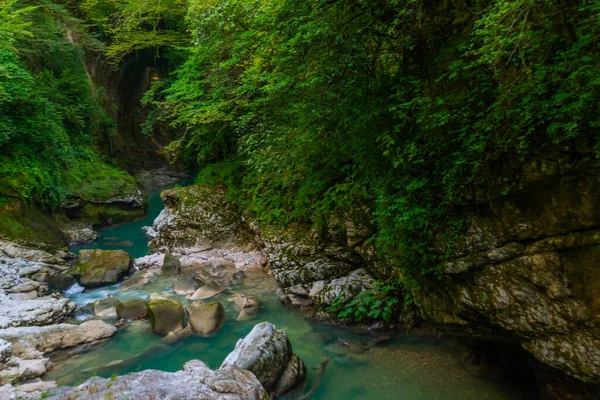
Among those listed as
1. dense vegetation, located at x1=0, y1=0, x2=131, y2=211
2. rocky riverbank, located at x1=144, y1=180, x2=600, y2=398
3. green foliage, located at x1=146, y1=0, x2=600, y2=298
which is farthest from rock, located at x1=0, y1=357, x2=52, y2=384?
dense vegetation, located at x1=0, y1=0, x2=131, y2=211

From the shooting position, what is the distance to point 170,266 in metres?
10.7

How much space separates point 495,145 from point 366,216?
11.5ft

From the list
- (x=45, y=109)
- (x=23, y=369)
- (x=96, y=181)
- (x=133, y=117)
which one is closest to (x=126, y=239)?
(x=96, y=181)

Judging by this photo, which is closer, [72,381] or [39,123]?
[72,381]

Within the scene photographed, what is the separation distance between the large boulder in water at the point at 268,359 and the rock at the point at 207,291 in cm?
352

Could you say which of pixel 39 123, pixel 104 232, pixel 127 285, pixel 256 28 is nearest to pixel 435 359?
pixel 256 28

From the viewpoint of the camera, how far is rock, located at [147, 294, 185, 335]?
7.08 m

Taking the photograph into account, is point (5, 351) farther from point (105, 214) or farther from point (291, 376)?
point (105, 214)

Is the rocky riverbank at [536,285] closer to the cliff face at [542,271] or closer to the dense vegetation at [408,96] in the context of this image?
the cliff face at [542,271]

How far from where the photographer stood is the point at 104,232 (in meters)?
16.1

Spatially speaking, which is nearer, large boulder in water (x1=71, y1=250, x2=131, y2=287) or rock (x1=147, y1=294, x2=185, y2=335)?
rock (x1=147, y1=294, x2=185, y2=335)

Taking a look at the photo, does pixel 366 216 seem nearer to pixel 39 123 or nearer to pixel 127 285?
pixel 127 285

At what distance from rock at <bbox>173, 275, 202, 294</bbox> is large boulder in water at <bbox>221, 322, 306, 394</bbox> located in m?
4.01

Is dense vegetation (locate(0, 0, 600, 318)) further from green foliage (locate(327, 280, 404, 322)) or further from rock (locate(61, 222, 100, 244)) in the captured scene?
rock (locate(61, 222, 100, 244))
